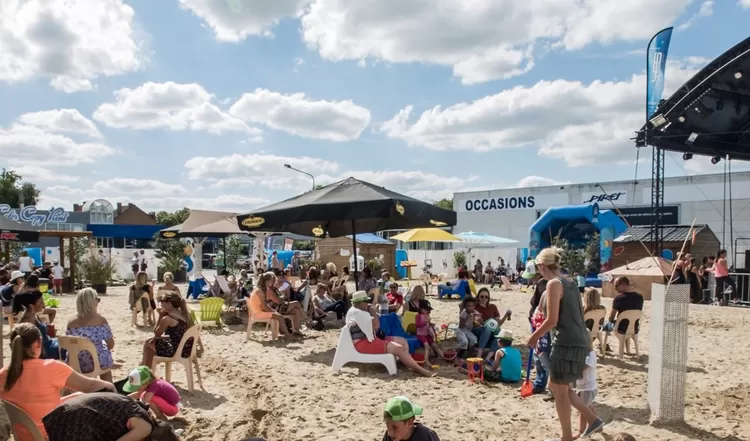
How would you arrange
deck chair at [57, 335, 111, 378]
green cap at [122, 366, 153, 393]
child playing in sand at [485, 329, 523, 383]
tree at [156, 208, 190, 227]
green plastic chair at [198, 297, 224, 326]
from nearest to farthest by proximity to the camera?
green cap at [122, 366, 153, 393] → deck chair at [57, 335, 111, 378] → child playing in sand at [485, 329, 523, 383] → green plastic chair at [198, 297, 224, 326] → tree at [156, 208, 190, 227]

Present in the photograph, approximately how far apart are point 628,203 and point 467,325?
26.4 metres

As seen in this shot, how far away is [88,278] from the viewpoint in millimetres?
17875

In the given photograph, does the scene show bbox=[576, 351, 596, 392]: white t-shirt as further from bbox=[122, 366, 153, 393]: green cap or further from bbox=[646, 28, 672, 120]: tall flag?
bbox=[646, 28, 672, 120]: tall flag

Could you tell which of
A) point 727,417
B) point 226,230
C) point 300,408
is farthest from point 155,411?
point 226,230

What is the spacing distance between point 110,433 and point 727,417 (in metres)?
4.66

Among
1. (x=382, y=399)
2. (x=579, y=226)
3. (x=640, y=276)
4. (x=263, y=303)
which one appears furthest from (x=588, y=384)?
(x=579, y=226)

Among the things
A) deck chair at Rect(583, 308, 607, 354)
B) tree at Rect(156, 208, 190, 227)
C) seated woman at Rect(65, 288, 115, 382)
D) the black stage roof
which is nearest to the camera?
seated woman at Rect(65, 288, 115, 382)

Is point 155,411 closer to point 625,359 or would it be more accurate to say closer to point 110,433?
point 110,433

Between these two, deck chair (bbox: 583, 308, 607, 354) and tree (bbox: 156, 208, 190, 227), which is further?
tree (bbox: 156, 208, 190, 227)

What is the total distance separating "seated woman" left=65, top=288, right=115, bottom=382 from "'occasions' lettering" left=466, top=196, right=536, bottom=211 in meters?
30.9

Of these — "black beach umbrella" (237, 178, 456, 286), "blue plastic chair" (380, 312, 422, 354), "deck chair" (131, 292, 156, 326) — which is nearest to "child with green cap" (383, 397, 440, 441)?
"blue plastic chair" (380, 312, 422, 354)

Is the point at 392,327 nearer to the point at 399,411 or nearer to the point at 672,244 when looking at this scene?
the point at 399,411

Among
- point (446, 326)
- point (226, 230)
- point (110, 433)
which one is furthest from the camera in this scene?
point (226, 230)

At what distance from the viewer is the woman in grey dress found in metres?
3.66
